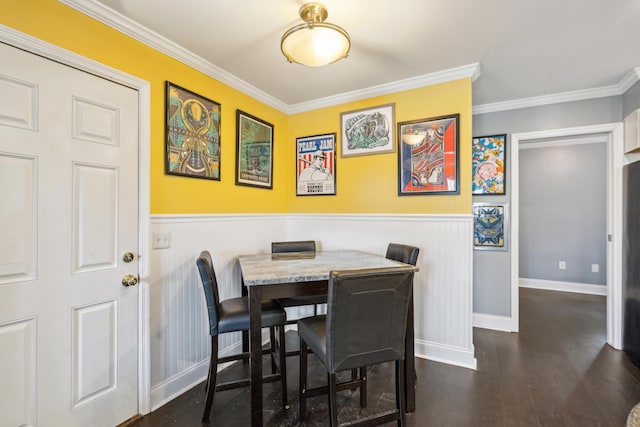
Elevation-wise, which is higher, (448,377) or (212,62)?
(212,62)

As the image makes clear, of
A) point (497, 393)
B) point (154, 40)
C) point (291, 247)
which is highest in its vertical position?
point (154, 40)

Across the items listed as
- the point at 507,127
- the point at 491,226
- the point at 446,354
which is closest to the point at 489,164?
the point at 507,127

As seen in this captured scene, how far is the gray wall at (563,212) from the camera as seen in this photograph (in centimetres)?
440

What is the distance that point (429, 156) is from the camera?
2.53 m

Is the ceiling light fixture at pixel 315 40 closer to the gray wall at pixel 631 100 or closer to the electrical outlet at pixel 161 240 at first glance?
the electrical outlet at pixel 161 240

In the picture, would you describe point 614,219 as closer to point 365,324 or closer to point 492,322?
point 492,322

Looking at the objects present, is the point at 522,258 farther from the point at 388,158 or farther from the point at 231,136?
the point at 231,136

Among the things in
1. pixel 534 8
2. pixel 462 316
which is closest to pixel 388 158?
pixel 534 8

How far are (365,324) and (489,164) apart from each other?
2740 millimetres

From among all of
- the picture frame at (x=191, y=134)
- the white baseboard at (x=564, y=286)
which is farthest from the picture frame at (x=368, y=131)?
the white baseboard at (x=564, y=286)

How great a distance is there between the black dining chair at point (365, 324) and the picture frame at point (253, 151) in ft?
5.53

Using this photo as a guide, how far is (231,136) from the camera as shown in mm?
2502

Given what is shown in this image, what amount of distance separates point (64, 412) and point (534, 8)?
3.47 metres

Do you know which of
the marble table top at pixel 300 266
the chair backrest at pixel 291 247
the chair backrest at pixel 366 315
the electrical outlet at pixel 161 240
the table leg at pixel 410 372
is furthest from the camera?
the chair backrest at pixel 291 247
